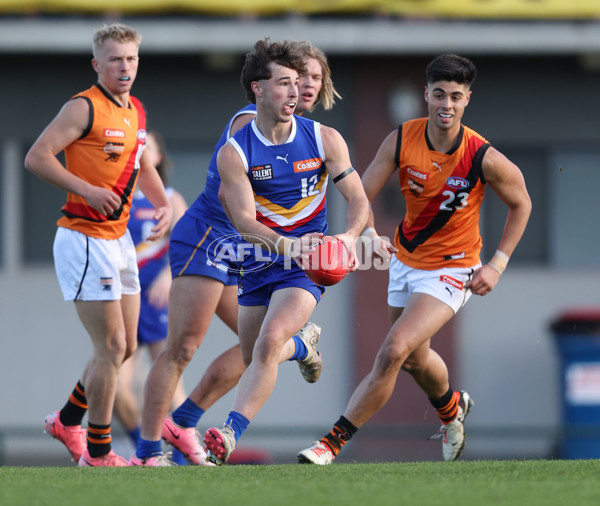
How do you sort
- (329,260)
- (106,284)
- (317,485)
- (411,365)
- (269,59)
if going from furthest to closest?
(411,365) → (106,284) → (269,59) → (329,260) → (317,485)

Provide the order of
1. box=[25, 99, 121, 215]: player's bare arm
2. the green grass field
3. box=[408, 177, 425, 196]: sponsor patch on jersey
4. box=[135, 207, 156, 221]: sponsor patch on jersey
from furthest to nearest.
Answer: box=[135, 207, 156, 221]: sponsor patch on jersey
box=[408, 177, 425, 196]: sponsor patch on jersey
box=[25, 99, 121, 215]: player's bare arm
the green grass field

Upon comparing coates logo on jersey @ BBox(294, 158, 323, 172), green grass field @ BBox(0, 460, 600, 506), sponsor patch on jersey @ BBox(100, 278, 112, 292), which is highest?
coates logo on jersey @ BBox(294, 158, 323, 172)

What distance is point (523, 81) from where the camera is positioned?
12852 mm

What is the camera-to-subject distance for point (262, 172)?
19.4ft

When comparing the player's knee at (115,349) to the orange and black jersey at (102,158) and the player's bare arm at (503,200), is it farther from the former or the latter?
the player's bare arm at (503,200)

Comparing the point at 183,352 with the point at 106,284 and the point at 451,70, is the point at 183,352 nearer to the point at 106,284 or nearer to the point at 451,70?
the point at 106,284

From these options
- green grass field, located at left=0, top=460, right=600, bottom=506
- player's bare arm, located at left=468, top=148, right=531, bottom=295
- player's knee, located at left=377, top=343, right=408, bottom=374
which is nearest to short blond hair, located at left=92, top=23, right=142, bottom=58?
player's bare arm, located at left=468, top=148, right=531, bottom=295

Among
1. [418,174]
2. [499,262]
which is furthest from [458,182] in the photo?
[499,262]

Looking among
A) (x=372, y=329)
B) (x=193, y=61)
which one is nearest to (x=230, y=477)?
(x=372, y=329)

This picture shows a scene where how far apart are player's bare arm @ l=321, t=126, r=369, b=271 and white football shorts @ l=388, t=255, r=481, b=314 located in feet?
2.39

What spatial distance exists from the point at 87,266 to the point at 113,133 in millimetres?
798

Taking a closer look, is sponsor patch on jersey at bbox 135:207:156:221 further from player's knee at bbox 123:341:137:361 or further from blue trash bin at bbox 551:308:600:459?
blue trash bin at bbox 551:308:600:459

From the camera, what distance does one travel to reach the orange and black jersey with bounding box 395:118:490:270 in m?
6.29

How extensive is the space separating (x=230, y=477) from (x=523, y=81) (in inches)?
345
